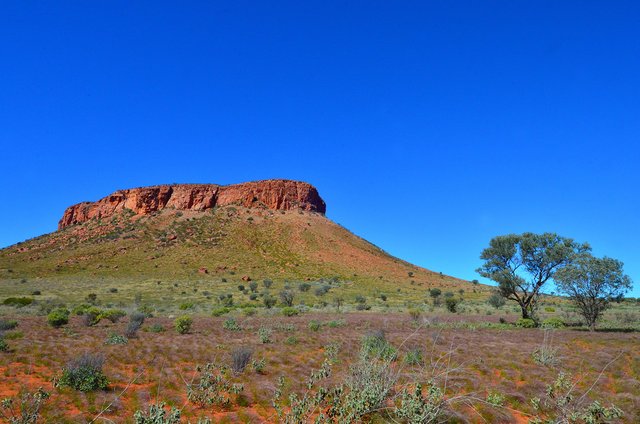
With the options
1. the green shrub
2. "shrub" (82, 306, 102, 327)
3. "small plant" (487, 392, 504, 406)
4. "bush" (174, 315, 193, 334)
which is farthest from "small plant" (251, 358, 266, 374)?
the green shrub

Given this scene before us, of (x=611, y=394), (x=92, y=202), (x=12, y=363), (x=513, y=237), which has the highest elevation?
(x=92, y=202)

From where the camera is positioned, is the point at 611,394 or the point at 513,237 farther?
the point at 513,237

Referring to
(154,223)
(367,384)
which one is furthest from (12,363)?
(154,223)

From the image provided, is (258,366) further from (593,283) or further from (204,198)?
(204,198)

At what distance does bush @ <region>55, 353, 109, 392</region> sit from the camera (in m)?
9.26

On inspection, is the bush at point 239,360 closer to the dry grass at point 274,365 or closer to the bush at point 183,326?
the dry grass at point 274,365

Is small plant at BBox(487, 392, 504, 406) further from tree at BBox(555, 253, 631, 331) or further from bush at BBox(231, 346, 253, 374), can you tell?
tree at BBox(555, 253, 631, 331)

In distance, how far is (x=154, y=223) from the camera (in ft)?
270

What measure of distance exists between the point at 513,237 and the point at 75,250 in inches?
2819

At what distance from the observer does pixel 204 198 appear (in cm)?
9169

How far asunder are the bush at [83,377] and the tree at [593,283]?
23201mm

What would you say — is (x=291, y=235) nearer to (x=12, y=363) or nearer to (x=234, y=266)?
(x=234, y=266)

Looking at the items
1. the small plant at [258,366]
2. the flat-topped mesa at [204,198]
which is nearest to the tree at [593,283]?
the small plant at [258,366]

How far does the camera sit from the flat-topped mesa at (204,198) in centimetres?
9100
